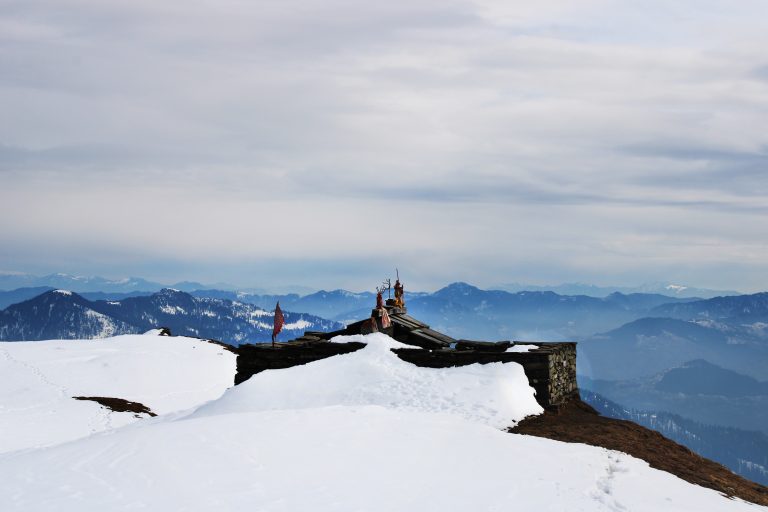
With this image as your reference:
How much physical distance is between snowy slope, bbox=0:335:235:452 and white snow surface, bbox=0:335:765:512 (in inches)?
1104

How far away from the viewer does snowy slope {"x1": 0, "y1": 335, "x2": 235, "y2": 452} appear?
152 feet

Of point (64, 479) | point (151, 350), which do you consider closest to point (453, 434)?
point (64, 479)

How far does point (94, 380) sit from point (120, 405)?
1080cm

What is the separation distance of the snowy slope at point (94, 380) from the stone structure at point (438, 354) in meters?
18.2

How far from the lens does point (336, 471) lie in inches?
590

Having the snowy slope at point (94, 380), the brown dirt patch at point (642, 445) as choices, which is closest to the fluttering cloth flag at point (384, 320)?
the brown dirt patch at point (642, 445)

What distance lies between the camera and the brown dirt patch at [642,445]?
60.3ft

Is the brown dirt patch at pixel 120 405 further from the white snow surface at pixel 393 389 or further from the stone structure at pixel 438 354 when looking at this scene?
the white snow surface at pixel 393 389

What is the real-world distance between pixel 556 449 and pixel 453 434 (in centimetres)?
302

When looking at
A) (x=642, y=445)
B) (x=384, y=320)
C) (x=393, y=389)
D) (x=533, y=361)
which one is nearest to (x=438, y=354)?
(x=393, y=389)

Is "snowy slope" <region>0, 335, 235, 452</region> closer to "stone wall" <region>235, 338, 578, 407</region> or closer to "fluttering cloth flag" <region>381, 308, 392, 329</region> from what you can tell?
"stone wall" <region>235, 338, 578, 407</region>

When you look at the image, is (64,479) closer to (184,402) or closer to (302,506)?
(302,506)

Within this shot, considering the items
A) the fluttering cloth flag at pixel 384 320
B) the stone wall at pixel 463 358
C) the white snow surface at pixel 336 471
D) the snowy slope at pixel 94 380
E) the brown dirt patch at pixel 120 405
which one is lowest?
the brown dirt patch at pixel 120 405

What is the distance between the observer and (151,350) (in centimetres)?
7588
